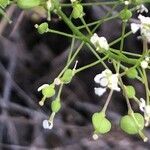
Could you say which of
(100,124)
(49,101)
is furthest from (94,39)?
(49,101)

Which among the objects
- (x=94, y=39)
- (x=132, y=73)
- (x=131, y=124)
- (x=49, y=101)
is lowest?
(x=131, y=124)

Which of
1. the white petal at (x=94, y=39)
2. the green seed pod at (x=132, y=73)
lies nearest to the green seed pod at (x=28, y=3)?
the white petal at (x=94, y=39)

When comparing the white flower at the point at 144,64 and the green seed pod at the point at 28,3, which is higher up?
the green seed pod at the point at 28,3

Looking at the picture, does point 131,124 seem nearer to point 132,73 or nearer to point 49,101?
point 132,73

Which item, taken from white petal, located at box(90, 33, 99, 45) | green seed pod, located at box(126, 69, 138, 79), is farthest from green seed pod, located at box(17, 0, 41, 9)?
green seed pod, located at box(126, 69, 138, 79)

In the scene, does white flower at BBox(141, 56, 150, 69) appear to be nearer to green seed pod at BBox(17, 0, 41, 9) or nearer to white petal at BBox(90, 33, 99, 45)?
white petal at BBox(90, 33, 99, 45)

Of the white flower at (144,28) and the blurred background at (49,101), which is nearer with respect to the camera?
the white flower at (144,28)

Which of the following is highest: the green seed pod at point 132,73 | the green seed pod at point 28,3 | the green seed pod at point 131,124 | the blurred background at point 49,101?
the blurred background at point 49,101

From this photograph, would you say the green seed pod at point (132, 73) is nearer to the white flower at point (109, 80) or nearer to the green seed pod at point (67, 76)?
the white flower at point (109, 80)

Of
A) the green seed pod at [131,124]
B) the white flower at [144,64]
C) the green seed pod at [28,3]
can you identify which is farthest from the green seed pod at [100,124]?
the green seed pod at [28,3]
